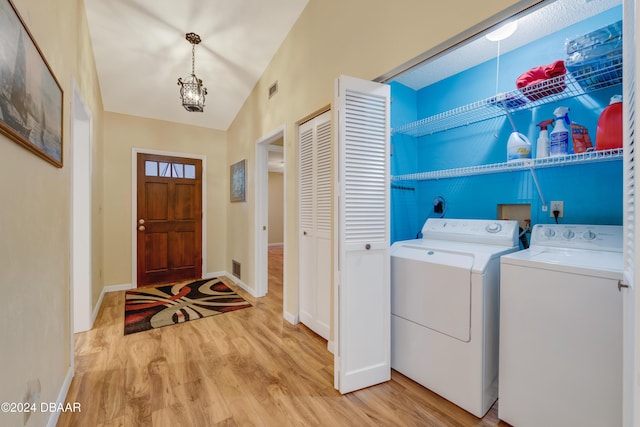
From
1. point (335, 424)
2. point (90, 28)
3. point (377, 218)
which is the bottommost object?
point (335, 424)

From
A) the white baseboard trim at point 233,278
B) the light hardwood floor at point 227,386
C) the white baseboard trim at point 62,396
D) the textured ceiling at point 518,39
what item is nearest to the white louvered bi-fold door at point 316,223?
the light hardwood floor at point 227,386

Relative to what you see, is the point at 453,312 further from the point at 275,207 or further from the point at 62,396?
the point at 275,207

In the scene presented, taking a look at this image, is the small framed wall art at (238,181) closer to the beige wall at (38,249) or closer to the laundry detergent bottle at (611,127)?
the beige wall at (38,249)

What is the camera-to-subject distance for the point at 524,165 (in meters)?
1.78

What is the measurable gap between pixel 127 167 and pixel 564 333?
4.99 meters

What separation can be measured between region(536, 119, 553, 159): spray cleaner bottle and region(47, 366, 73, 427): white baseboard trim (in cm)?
324

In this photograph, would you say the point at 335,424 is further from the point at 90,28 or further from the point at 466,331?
Result: the point at 90,28

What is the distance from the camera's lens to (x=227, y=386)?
189cm

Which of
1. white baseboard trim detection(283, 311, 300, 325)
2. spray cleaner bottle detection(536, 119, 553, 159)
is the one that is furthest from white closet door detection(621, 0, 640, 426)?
white baseboard trim detection(283, 311, 300, 325)

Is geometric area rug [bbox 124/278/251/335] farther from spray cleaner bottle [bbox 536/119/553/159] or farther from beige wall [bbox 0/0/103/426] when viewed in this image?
spray cleaner bottle [bbox 536/119/553/159]

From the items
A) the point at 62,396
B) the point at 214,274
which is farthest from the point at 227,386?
the point at 214,274

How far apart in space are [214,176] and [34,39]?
3.54 meters

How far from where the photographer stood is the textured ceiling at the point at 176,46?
257cm

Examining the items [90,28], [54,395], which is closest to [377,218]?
[54,395]
